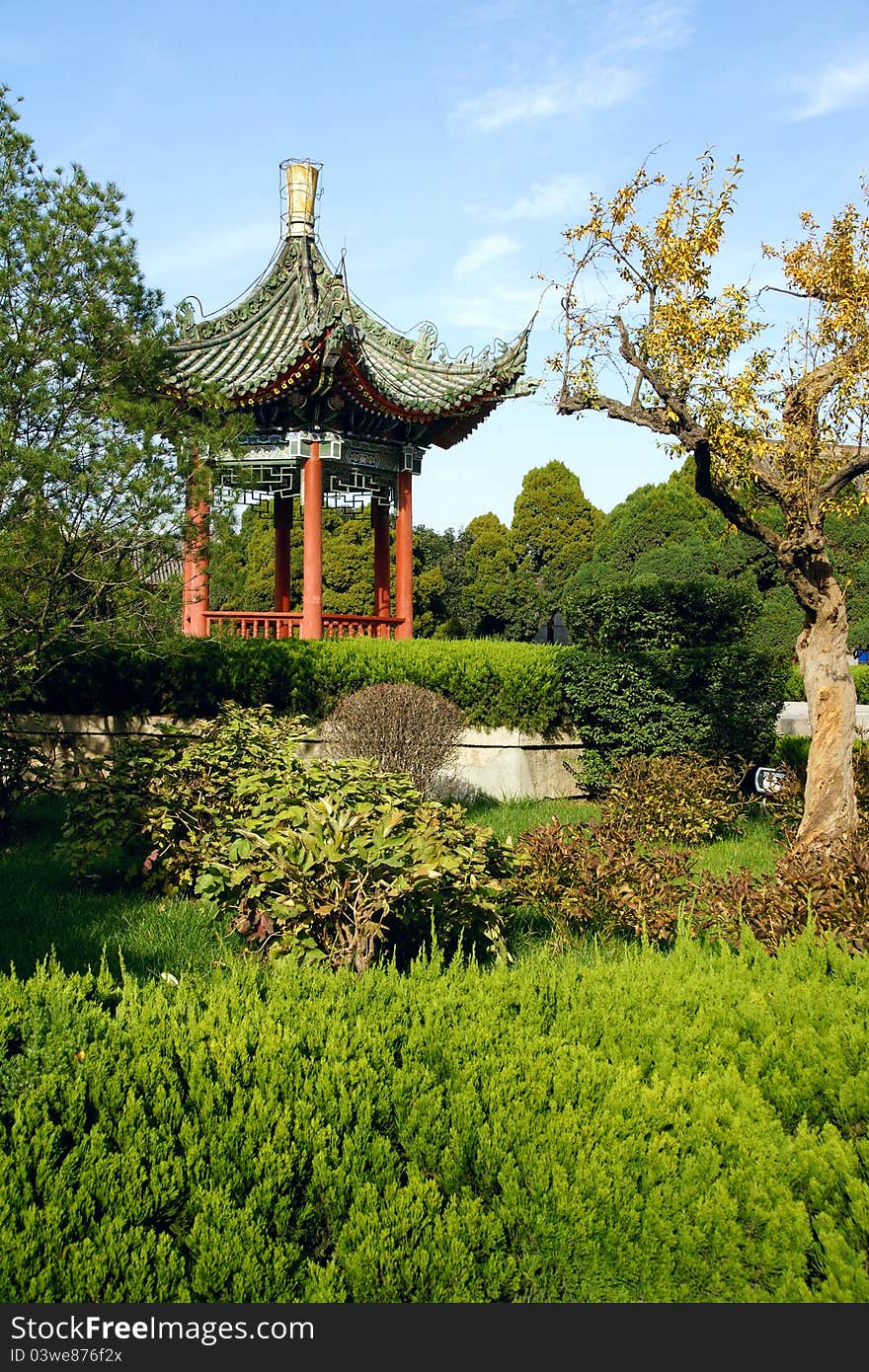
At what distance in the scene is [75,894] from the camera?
6.27 meters

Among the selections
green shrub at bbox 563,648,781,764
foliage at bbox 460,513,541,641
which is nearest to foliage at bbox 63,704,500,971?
green shrub at bbox 563,648,781,764

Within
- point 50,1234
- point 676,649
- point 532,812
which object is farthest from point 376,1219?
point 676,649

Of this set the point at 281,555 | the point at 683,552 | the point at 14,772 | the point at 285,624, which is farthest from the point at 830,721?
the point at 683,552

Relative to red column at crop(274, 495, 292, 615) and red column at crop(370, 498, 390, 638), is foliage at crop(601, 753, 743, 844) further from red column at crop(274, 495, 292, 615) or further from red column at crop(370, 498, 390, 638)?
red column at crop(274, 495, 292, 615)

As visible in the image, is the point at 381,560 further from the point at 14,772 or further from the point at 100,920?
the point at 100,920

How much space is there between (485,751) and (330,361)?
390 cm

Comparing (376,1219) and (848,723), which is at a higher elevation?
(848,723)

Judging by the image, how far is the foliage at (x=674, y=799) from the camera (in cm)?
782

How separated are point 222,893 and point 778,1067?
9.10ft

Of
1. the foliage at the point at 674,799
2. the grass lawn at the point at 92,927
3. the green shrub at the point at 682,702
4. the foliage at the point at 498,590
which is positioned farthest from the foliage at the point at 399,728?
the foliage at the point at 498,590

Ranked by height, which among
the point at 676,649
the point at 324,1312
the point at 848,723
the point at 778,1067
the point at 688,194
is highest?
the point at 688,194

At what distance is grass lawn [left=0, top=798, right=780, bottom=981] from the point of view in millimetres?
5035

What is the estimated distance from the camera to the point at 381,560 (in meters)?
13.2

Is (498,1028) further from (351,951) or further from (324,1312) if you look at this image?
(351,951)
